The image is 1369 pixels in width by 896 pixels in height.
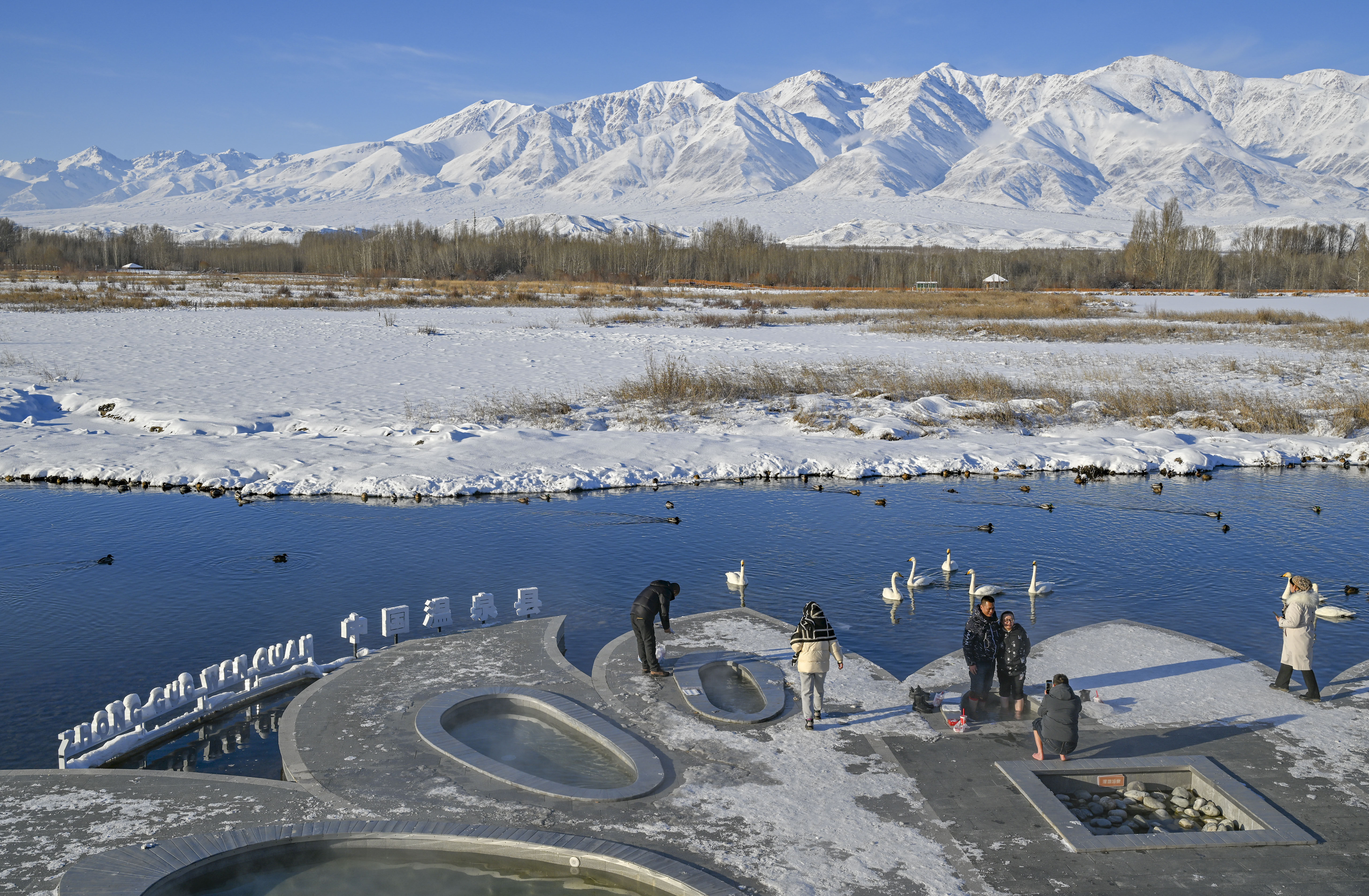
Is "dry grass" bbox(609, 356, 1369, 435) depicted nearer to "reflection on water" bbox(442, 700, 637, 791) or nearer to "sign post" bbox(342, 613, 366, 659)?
"sign post" bbox(342, 613, 366, 659)

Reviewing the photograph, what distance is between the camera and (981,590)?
18.0m

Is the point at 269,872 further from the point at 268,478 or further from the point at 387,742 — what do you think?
the point at 268,478

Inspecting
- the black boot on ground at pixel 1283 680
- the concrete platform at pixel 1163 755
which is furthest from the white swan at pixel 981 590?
the black boot on ground at pixel 1283 680

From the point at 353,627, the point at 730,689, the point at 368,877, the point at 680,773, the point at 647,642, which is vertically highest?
the point at 647,642

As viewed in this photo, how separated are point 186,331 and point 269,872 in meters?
52.2

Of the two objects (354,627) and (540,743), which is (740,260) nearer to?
(354,627)

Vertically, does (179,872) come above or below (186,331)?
below

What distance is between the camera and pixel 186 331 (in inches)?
2131

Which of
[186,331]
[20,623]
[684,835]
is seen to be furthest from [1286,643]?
[186,331]

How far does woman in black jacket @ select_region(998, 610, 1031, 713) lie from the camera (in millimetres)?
12625

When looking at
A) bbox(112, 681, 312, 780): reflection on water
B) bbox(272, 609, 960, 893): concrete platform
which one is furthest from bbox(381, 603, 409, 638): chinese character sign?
bbox(112, 681, 312, 780): reflection on water

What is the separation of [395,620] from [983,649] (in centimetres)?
921

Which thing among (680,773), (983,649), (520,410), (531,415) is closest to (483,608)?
(680,773)

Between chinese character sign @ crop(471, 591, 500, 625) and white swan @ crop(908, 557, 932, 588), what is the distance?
7585mm
